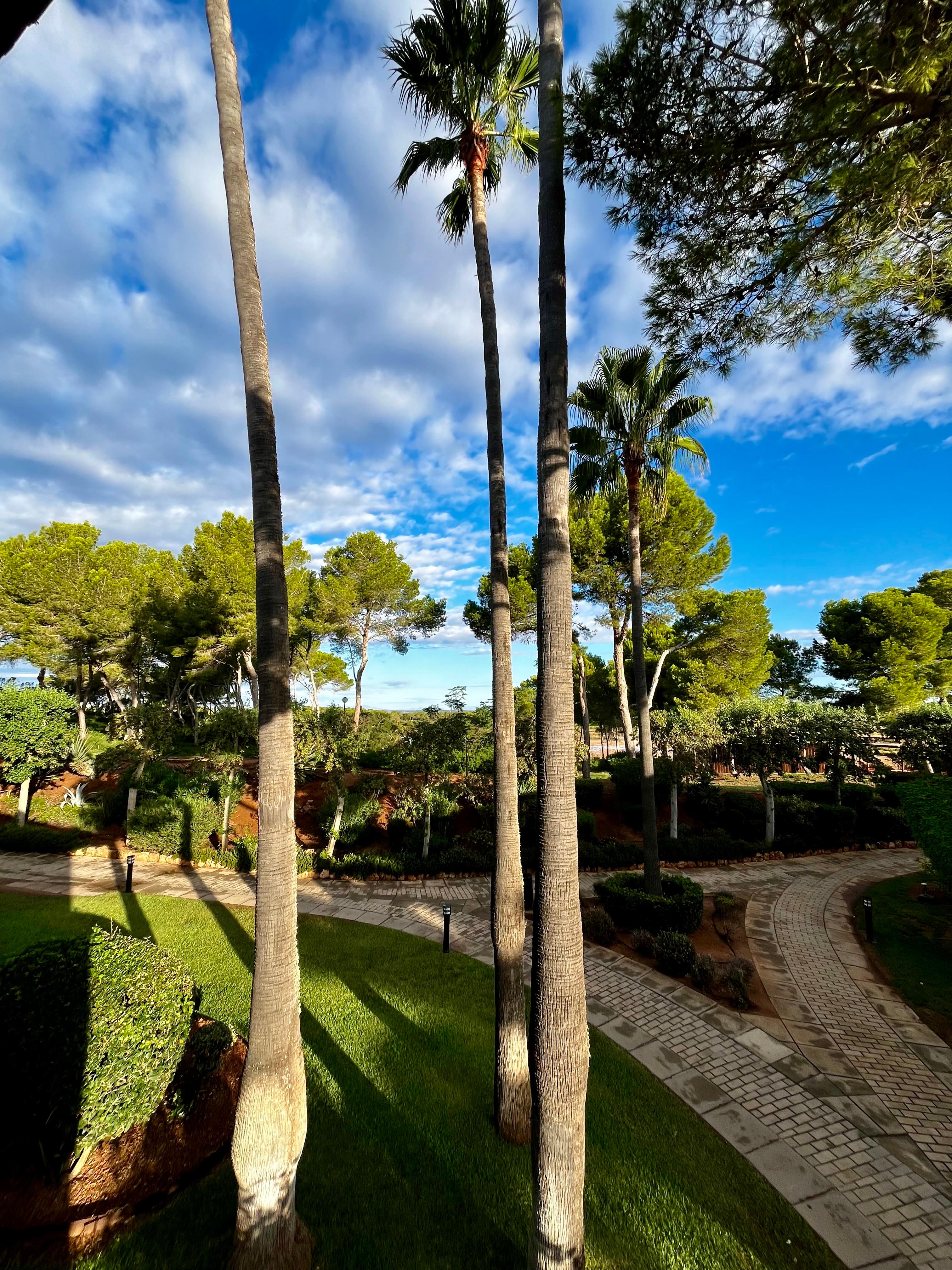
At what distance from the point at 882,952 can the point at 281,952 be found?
34.2 ft

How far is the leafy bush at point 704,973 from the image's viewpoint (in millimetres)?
7434

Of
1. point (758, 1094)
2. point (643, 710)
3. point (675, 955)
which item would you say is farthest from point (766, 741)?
point (758, 1094)

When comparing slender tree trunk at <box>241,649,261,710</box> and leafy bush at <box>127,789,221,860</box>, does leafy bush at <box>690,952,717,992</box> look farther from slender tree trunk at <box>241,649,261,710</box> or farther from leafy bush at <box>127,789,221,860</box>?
slender tree trunk at <box>241,649,261,710</box>

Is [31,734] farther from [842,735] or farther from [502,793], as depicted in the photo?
[842,735]

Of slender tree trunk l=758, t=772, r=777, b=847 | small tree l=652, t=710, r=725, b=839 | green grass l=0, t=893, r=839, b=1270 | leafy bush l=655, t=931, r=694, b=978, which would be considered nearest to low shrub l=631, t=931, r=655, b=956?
leafy bush l=655, t=931, r=694, b=978

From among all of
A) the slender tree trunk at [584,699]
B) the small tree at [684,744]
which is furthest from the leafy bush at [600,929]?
the slender tree trunk at [584,699]

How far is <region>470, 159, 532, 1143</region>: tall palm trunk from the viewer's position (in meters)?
4.57

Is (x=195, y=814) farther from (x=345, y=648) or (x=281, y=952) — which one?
(x=345, y=648)

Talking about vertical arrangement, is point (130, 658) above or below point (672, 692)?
above

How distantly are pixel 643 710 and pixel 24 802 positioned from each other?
17684 mm

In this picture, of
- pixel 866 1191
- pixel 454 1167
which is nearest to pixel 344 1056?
pixel 454 1167

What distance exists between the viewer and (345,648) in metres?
28.9

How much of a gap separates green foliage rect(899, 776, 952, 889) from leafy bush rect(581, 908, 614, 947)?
18.8 feet

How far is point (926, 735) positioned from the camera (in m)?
14.3
